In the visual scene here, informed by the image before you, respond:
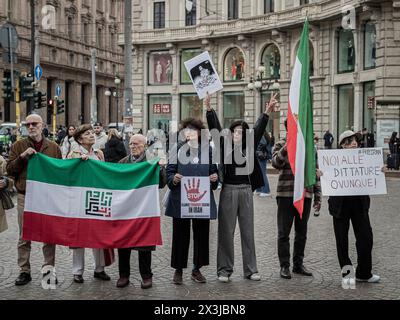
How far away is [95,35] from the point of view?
8012cm

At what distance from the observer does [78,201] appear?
829 cm

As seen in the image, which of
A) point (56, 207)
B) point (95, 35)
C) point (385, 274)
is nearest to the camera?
point (56, 207)

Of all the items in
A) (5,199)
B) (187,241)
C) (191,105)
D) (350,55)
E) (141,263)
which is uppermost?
(350,55)

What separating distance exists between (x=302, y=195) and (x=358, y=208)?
0.72m

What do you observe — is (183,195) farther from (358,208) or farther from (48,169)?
(358,208)

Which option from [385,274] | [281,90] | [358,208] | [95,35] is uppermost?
[95,35]

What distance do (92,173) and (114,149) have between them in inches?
305

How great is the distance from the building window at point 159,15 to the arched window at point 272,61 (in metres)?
9.18

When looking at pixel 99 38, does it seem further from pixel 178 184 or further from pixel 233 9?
pixel 178 184

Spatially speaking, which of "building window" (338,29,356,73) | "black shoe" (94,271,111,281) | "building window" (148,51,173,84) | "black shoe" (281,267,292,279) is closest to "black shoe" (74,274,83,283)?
"black shoe" (94,271,111,281)

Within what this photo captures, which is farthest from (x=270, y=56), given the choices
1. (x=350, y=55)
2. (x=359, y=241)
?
(x=359, y=241)

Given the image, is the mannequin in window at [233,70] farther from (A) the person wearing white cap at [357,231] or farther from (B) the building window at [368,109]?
(A) the person wearing white cap at [357,231]
